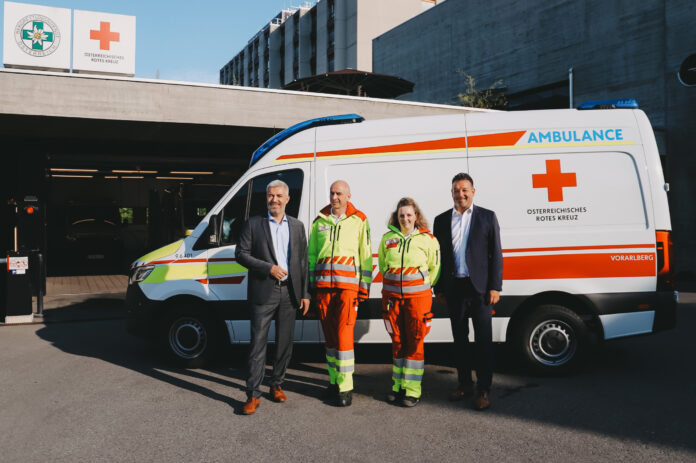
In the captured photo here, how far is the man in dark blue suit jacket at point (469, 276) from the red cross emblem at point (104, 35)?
35.0 ft

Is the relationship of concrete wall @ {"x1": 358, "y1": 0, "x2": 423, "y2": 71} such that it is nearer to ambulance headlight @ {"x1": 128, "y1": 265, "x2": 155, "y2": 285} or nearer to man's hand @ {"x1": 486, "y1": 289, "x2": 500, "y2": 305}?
ambulance headlight @ {"x1": 128, "y1": 265, "x2": 155, "y2": 285}

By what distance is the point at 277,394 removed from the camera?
442 centimetres

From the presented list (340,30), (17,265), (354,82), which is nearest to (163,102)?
(17,265)

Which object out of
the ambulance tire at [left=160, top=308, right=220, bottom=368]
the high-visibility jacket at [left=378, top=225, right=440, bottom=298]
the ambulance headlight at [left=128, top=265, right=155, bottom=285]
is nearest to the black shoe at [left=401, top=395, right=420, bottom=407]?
the high-visibility jacket at [left=378, top=225, right=440, bottom=298]

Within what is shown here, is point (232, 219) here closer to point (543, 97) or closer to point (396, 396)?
point (396, 396)

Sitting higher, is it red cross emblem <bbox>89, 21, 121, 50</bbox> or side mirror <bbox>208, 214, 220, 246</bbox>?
red cross emblem <bbox>89, 21, 121, 50</bbox>

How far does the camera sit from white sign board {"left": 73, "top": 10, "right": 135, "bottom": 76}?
11852mm

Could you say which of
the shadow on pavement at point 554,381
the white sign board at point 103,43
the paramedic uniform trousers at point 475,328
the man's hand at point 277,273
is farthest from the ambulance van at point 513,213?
the white sign board at point 103,43

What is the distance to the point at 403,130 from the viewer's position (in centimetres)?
521

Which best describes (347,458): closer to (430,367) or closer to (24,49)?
(430,367)

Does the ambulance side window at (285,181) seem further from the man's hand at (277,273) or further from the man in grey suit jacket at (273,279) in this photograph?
the man's hand at (277,273)

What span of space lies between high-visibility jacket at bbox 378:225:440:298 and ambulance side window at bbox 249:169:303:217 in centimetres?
130

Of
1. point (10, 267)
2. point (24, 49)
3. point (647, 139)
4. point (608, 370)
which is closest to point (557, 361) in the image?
point (608, 370)

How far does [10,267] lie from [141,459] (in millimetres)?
6356
